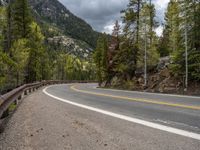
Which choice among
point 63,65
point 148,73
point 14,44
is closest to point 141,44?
point 148,73

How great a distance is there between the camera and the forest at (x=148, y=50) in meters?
23.4

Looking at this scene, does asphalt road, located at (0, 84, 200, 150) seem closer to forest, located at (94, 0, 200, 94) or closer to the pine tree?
forest, located at (94, 0, 200, 94)

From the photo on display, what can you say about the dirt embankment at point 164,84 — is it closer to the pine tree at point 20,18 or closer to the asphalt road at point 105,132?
the asphalt road at point 105,132

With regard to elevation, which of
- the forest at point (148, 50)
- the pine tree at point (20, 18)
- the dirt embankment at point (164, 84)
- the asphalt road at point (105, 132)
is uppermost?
the pine tree at point (20, 18)

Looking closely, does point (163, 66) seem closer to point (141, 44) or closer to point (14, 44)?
point (141, 44)

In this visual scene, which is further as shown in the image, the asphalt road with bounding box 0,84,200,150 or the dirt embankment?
the dirt embankment

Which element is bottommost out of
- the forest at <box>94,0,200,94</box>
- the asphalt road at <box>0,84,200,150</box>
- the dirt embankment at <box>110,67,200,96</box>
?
the asphalt road at <box>0,84,200,150</box>

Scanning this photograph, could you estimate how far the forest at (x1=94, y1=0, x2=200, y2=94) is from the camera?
2339 centimetres

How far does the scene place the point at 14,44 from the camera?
36.1 metres

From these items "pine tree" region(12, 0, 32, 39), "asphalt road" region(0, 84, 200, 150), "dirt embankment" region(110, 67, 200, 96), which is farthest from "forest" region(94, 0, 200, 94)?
"asphalt road" region(0, 84, 200, 150)

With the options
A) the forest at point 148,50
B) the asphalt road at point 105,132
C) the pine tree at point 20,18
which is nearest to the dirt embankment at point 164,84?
the forest at point 148,50

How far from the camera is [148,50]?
31516 mm

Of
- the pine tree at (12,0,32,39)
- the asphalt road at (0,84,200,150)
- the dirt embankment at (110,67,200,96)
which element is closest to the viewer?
the asphalt road at (0,84,200,150)

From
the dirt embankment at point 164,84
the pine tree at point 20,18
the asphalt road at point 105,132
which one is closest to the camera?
the asphalt road at point 105,132
